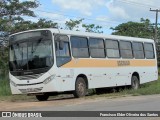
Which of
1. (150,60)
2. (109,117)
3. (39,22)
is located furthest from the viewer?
(39,22)

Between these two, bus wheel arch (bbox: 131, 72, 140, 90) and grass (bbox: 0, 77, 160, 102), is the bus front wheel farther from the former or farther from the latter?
grass (bbox: 0, 77, 160, 102)

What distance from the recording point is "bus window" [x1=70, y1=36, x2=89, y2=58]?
2097 centimetres

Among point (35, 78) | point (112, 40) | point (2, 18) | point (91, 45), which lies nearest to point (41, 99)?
point (35, 78)

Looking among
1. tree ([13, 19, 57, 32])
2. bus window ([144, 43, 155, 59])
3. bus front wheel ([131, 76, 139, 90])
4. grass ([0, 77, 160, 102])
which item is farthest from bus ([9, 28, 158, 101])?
tree ([13, 19, 57, 32])

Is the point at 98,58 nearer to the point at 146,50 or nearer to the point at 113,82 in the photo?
the point at 113,82

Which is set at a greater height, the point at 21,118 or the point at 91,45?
the point at 91,45

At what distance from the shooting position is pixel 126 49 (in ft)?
85.1

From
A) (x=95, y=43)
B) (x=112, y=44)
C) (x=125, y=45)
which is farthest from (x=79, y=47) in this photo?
(x=125, y=45)

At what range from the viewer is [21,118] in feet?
39.7

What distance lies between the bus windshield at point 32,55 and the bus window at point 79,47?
5.69 ft

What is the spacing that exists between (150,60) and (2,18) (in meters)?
13.1

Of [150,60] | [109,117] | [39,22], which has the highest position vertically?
[39,22]

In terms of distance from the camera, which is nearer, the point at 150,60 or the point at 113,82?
the point at 113,82

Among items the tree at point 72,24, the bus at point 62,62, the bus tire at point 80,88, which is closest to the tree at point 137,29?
the tree at point 72,24
